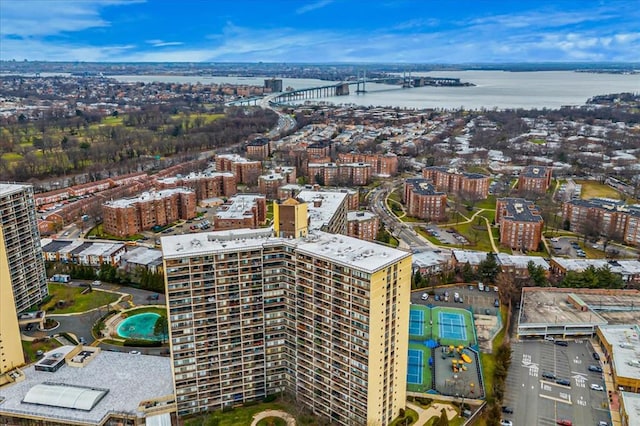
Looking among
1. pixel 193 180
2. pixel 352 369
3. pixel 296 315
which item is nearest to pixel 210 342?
pixel 296 315

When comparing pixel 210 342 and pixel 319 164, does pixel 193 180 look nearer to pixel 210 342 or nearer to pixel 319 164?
pixel 319 164

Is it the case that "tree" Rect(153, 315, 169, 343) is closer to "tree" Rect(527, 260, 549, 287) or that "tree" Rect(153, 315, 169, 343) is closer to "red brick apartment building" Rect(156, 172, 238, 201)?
"tree" Rect(527, 260, 549, 287)

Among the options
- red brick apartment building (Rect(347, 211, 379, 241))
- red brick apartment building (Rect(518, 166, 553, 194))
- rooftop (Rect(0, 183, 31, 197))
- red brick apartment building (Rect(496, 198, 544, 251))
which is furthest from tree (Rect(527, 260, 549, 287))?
rooftop (Rect(0, 183, 31, 197))

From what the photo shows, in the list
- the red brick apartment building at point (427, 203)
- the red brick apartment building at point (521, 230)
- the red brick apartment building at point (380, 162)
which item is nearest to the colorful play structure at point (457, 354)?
the red brick apartment building at point (521, 230)

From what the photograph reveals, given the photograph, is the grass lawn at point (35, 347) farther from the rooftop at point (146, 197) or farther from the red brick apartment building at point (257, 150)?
the red brick apartment building at point (257, 150)

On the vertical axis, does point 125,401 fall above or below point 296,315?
below
